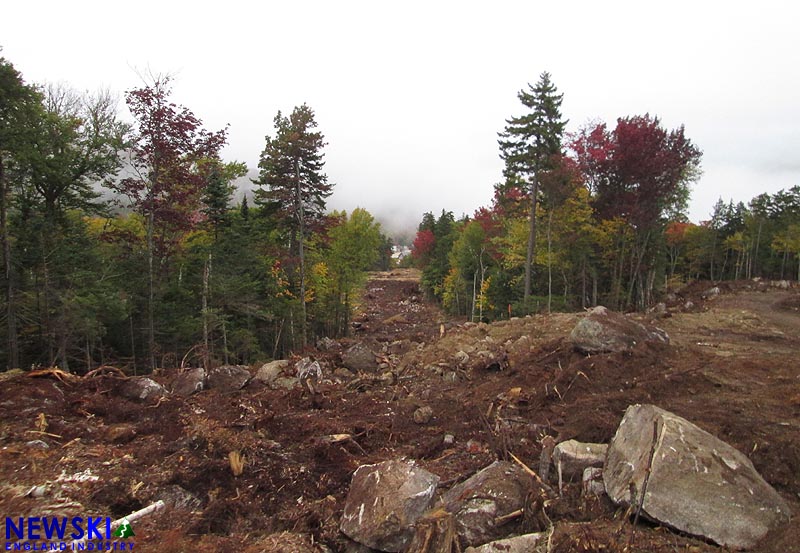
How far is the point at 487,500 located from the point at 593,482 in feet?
3.58

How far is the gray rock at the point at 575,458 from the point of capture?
399cm

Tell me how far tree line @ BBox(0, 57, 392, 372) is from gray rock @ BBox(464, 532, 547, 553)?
11097 mm

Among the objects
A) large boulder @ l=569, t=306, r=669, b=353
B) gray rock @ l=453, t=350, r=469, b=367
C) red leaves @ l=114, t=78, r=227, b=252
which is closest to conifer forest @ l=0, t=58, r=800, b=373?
red leaves @ l=114, t=78, r=227, b=252

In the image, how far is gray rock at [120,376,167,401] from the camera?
709 cm

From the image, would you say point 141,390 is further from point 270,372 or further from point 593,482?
point 593,482

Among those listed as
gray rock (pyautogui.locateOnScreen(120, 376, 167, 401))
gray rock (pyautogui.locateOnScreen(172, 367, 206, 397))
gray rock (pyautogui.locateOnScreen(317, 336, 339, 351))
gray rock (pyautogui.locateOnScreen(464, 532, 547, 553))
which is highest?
gray rock (pyautogui.locateOnScreen(464, 532, 547, 553))

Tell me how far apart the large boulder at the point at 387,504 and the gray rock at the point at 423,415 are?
2.97 metres

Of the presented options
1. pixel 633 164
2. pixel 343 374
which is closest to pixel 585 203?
pixel 633 164

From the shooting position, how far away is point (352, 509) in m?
3.75

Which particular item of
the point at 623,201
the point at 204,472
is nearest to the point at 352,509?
the point at 204,472

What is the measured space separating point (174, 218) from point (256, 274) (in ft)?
21.8

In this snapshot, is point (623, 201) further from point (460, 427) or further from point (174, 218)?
point (174, 218)

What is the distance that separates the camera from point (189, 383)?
329 inches
